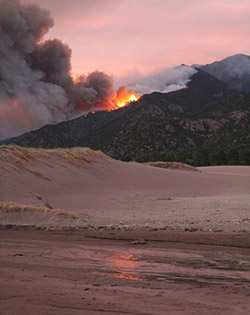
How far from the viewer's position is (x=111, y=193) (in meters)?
15.8

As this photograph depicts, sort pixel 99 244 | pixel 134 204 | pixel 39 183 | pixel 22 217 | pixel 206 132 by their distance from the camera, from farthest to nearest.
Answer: pixel 206 132 < pixel 39 183 < pixel 134 204 < pixel 22 217 < pixel 99 244

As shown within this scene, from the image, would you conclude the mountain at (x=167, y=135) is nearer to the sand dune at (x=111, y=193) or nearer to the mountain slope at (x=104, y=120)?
the mountain slope at (x=104, y=120)

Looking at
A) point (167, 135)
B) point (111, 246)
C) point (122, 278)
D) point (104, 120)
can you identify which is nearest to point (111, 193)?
point (111, 246)

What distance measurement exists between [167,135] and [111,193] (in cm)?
5920

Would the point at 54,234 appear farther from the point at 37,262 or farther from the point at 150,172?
the point at 150,172

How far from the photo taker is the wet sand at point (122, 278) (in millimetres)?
3760

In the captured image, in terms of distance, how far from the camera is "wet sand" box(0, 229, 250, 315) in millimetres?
3760

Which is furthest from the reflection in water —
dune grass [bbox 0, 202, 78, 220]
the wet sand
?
dune grass [bbox 0, 202, 78, 220]

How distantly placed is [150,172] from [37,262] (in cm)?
1647

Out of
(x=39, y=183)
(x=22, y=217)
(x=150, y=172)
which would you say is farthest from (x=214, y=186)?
(x=22, y=217)

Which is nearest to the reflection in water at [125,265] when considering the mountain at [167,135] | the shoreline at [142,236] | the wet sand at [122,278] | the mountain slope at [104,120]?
the wet sand at [122,278]

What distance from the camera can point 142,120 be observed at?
78.6 meters

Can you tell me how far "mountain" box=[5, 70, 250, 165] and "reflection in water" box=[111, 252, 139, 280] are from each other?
155ft

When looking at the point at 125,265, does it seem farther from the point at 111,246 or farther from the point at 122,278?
the point at 111,246
